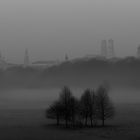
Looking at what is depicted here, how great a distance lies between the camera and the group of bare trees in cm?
13262

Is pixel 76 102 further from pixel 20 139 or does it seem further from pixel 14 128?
pixel 20 139

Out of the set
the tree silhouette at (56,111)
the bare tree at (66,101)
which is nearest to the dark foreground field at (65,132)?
the bare tree at (66,101)

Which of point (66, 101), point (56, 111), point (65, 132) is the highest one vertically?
point (66, 101)

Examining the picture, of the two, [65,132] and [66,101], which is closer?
[65,132]

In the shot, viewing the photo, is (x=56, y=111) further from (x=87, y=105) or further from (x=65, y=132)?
(x=65, y=132)

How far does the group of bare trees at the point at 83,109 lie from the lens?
13262 cm

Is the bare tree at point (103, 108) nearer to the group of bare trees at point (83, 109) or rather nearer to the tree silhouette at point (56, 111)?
the group of bare trees at point (83, 109)

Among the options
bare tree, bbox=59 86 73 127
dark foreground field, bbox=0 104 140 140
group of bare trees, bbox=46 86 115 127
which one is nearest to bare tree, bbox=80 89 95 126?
group of bare trees, bbox=46 86 115 127

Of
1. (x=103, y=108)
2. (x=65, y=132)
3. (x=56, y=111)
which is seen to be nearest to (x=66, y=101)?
(x=56, y=111)

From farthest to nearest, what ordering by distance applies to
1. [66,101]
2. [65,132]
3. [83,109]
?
[66,101] < [83,109] < [65,132]

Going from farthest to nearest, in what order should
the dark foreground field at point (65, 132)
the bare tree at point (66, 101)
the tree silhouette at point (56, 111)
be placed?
the tree silhouette at point (56, 111) < the bare tree at point (66, 101) < the dark foreground field at point (65, 132)

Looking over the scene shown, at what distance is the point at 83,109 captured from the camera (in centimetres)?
13462

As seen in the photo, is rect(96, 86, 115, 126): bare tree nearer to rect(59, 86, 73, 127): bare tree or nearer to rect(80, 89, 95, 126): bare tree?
rect(80, 89, 95, 126): bare tree

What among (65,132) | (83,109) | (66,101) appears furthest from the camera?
(66,101)
